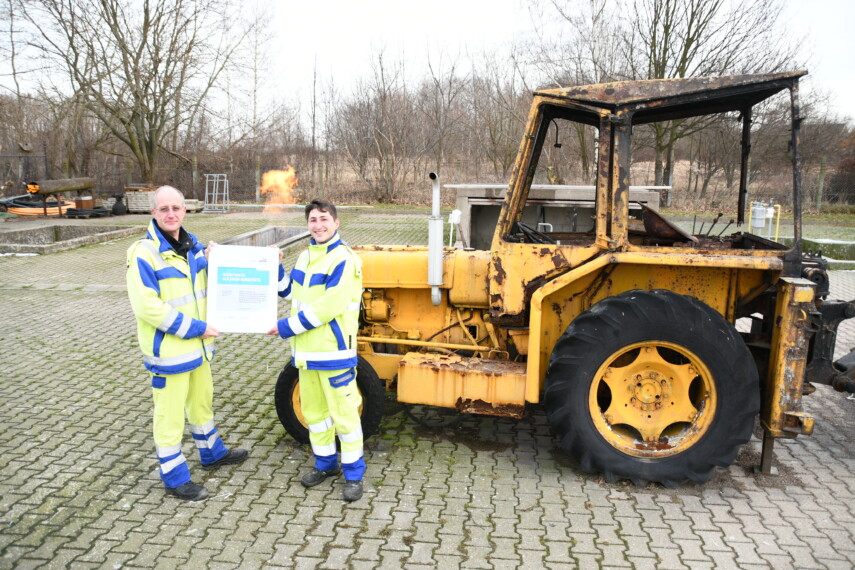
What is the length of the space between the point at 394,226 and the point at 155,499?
16.1 metres

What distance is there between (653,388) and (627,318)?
569mm

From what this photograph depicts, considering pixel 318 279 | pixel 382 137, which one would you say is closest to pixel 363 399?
pixel 318 279

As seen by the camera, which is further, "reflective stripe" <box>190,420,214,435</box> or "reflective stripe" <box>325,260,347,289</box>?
"reflective stripe" <box>190,420,214,435</box>

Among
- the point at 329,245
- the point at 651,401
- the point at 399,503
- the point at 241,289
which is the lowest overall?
the point at 399,503

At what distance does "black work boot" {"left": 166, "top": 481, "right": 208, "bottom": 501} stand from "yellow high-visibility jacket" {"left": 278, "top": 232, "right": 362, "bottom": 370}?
3.27 ft

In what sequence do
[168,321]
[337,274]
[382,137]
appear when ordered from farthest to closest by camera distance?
[382,137]
[337,274]
[168,321]

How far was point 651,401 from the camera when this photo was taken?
4039mm

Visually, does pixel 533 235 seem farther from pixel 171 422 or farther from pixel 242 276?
pixel 171 422

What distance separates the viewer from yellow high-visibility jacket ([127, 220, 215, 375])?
12.1 feet

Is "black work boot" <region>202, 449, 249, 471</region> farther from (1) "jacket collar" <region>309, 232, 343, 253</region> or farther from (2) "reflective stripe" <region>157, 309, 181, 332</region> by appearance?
(1) "jacket collar" <region>309, 232, 343, 253</region>

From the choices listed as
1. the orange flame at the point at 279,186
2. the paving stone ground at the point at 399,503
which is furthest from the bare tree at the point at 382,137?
the paving stone ground at the point at 399,503

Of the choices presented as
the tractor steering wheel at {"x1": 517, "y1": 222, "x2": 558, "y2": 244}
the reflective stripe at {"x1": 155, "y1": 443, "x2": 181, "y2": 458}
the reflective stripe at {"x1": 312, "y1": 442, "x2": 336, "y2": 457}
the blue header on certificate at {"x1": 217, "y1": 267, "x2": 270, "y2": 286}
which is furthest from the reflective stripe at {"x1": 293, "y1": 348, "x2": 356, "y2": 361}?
the tractor steering wheel at {"x1": 517, "y1": 222, "x2": 558, "y2": 244}

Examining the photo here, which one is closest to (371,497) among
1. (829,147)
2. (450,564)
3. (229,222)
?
(450,564)

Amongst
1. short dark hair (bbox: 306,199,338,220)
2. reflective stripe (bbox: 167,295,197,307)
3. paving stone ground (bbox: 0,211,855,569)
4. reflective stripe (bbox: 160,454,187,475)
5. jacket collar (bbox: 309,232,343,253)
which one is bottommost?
paving stone ground (bbox: 0,211,855,569)
